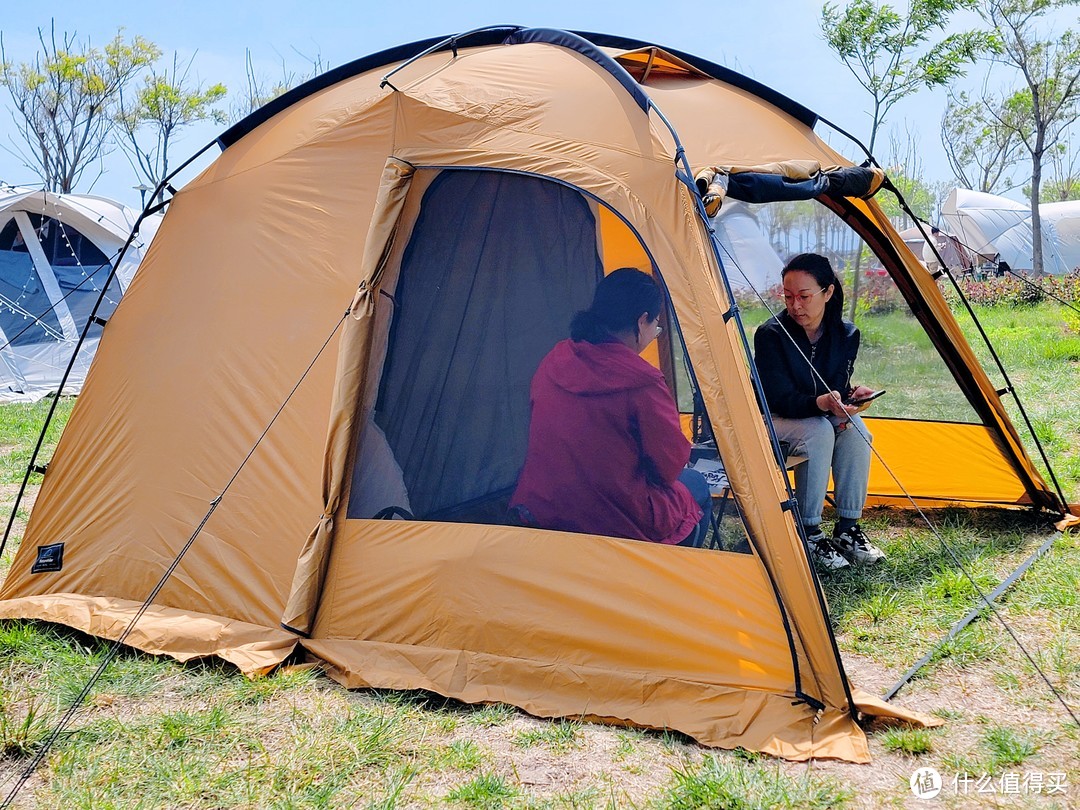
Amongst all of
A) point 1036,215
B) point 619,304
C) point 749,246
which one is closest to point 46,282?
point 749,246

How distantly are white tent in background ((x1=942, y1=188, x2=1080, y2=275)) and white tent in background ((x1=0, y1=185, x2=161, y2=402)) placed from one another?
19.2 m

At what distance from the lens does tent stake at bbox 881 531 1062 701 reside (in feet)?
10.0

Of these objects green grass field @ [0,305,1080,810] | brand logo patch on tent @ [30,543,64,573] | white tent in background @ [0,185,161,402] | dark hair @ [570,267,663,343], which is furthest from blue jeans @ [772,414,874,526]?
white tent in background @ [0,185,161,402]

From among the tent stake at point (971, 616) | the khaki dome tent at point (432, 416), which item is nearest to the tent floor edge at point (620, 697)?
the khaki dome tent at point (432, 416)

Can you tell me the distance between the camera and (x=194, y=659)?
3.26 meters

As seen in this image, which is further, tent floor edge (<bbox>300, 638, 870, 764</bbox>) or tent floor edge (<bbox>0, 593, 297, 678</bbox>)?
tent floor edge (<bbox>0, 593, 297, 678</bbox>)

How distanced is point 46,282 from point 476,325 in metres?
8.74

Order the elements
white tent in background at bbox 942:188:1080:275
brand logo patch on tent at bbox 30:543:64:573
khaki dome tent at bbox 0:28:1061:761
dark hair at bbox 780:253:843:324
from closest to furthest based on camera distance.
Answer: khaki dome tent at bbox 0:28:1061:761, brand logo patch on tent at bbox 30:543:64:573, dark hair at bbox 780:253:843:324, white tent in background at bbox 942:188:1080:275

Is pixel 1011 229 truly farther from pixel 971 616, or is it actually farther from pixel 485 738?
pixel 485 738

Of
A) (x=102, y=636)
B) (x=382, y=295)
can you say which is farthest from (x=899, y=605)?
(x=102, y=636)

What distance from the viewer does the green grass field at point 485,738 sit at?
8.21ft

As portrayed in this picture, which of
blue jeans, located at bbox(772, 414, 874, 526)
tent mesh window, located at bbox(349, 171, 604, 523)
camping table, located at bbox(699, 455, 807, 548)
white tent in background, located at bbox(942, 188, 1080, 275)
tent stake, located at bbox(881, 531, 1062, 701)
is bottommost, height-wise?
white tent in background, located at bbox(942, 188, 1080, 275)

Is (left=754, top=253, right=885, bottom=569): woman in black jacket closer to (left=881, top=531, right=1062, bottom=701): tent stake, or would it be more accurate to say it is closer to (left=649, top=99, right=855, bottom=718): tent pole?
(left=881, top=531, right=1062, bottom=701): tent stake

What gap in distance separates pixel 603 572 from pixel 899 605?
4.64 ft
